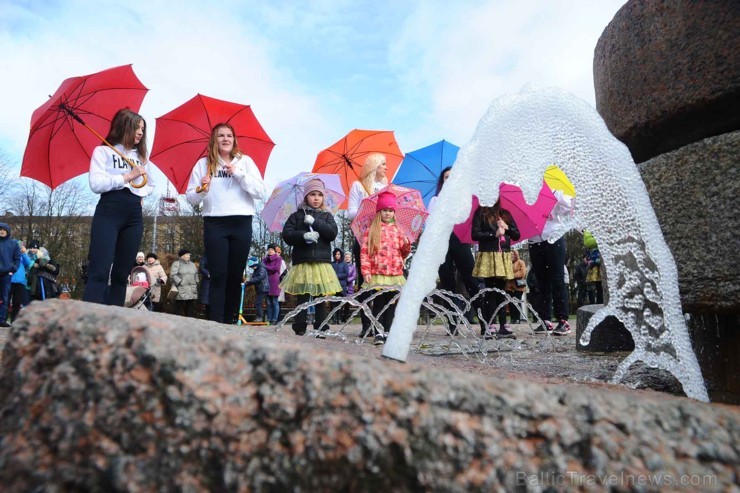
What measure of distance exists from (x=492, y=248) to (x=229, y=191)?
2.89 meters

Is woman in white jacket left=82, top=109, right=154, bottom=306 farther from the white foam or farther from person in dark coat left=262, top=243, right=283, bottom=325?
person in dark coat left=262, top=243, right=283, bottom=325

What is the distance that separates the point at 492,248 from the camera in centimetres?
578

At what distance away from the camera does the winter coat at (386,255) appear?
208 inches

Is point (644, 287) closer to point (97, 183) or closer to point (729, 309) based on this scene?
point (729, 309)

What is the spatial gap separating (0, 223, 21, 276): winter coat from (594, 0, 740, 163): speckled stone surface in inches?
357

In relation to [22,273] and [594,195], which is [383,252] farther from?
[22,273]

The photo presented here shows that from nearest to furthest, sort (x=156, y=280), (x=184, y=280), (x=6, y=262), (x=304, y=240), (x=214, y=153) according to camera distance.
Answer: (x=214, y=153) → (x=304, y=240) → (x=6, y=262) → (x=156, y=280) → (x=184, y=280)

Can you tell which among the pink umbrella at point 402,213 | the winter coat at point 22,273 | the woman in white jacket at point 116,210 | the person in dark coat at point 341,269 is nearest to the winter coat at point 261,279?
the person in dark coat at point 341,269

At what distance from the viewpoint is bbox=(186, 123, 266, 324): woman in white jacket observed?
14.3 feet

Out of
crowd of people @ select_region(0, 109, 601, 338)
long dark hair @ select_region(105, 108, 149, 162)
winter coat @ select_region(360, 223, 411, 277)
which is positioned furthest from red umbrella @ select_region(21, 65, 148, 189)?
winter coat @ select_region(360, 223, 411, 277)

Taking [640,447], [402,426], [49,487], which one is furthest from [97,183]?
[640,447]

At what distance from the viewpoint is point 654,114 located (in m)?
2.31

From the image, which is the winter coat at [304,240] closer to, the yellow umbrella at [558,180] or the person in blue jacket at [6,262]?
the yellow umbrella at [558,180]

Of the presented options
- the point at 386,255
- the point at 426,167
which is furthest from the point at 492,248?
the point at 426,167
